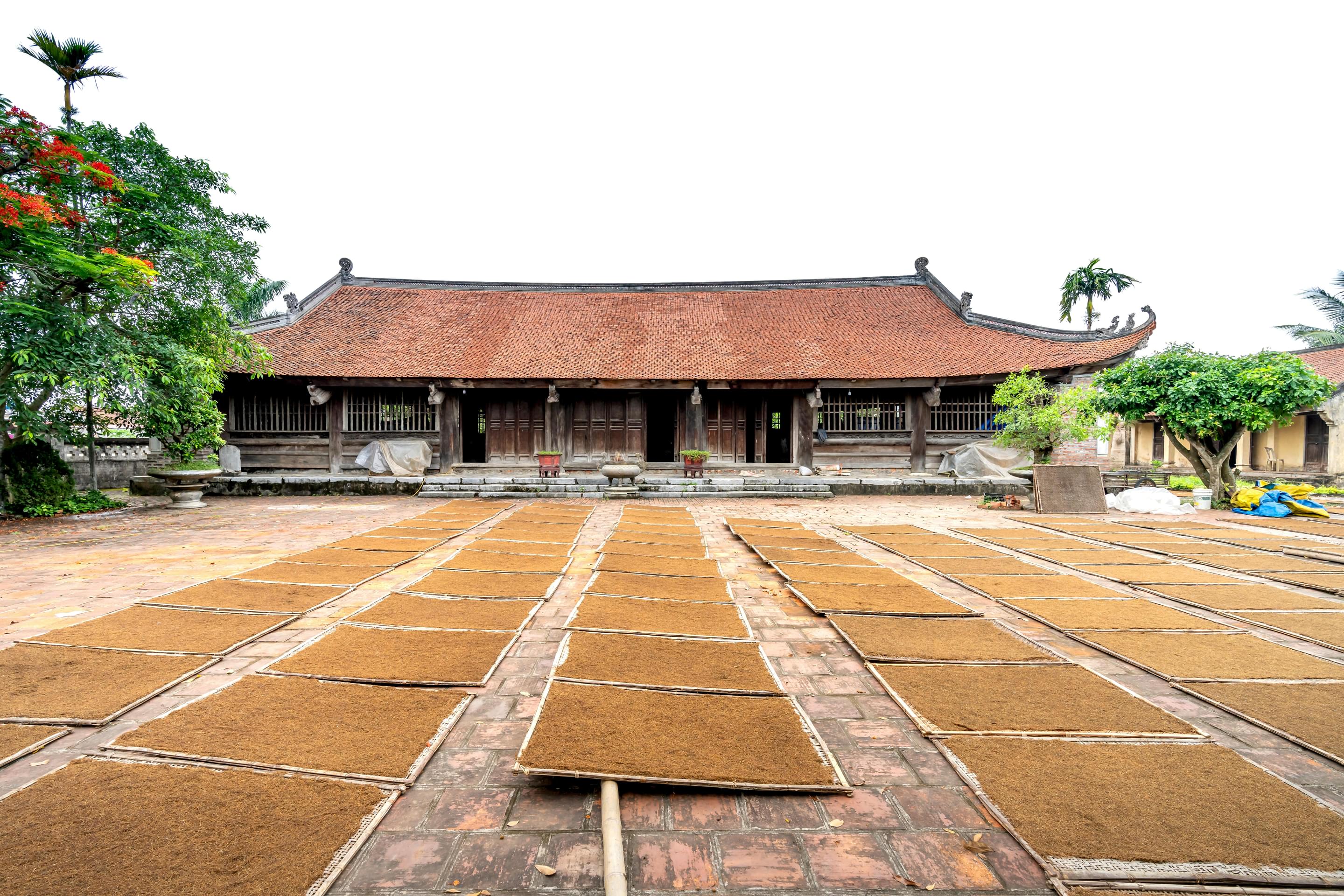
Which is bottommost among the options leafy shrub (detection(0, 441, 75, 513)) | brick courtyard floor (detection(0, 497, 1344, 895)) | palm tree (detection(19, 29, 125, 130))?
brick courtyard floor (detection(0, 497, 1344, 895))

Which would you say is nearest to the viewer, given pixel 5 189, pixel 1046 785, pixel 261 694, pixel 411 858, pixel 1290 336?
pixel 411 858

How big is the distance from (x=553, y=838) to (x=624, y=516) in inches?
282

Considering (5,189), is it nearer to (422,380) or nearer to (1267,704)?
(422,380)

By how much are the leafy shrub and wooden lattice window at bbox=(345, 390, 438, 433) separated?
5.45m

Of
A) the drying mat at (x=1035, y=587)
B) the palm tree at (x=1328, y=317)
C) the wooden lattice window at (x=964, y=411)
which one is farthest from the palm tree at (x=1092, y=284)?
the drying mat at (x=1035, y=587)

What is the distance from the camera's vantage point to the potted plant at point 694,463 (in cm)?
1289

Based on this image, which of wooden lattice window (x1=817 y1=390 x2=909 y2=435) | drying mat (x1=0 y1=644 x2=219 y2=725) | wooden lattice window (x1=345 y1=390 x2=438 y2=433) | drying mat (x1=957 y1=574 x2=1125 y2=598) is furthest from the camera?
wooden lattice window (x1=817 y1=390 x2=909 y2=435)

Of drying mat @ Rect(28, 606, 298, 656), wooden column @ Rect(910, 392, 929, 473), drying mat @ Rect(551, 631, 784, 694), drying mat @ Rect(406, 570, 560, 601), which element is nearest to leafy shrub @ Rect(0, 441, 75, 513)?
drying mat @ Rect(28, 606, 298, 656)

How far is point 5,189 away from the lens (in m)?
6.79

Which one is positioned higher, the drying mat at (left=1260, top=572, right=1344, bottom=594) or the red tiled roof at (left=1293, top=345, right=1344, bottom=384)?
the red tiled roof at (left=1293, top=345, right=1344, bottom=384)

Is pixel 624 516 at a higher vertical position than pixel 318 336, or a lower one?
lower

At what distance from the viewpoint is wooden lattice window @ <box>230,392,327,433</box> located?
562 inches

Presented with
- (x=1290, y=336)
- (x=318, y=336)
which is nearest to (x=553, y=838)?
(x=318, y=336)

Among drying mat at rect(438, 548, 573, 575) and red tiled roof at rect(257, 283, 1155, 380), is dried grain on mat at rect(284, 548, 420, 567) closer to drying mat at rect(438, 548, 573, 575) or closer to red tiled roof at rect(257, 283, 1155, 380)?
drying mat at rect(438, 548, 573, 575)
